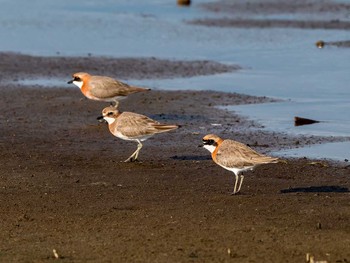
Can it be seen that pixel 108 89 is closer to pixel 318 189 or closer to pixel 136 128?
pixel 136 128

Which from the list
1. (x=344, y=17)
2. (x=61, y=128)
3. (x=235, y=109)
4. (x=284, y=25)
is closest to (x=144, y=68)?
(x=235, y=109)

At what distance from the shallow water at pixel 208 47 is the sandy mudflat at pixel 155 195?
1206mm

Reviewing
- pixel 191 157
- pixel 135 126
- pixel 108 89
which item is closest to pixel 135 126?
pixel 135 126

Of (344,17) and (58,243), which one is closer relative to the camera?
(58,243)

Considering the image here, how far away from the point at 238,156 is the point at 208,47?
1323 centimetres

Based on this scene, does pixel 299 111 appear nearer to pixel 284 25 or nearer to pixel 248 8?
pixel 284 25

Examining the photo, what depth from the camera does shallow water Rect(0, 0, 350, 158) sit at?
1797 cm

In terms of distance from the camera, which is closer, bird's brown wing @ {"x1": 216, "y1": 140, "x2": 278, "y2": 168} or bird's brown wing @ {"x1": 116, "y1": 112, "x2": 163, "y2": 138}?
bird's brown wing @ {"x1": 216, "y1": 140, "x2": 278, "y2": 168}

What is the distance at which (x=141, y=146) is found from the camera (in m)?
14.3

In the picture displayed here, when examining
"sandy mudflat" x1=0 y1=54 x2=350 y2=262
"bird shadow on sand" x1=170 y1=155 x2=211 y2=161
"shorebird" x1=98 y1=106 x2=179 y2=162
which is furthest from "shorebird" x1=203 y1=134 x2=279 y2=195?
"shorebird" x1=98 y1=106 x2=179 y2=162

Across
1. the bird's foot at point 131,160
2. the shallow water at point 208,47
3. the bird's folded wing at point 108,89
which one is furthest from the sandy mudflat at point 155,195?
the shallow water at point 208,47

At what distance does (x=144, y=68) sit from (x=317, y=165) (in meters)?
9.01

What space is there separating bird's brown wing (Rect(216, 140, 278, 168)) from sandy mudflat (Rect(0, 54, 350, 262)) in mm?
384

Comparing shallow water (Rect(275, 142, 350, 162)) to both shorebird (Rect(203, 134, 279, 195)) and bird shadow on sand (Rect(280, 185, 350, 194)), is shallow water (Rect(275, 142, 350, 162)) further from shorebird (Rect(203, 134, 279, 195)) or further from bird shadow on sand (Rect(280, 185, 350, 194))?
shorebird (Rect(203, 134, 279, 195))
